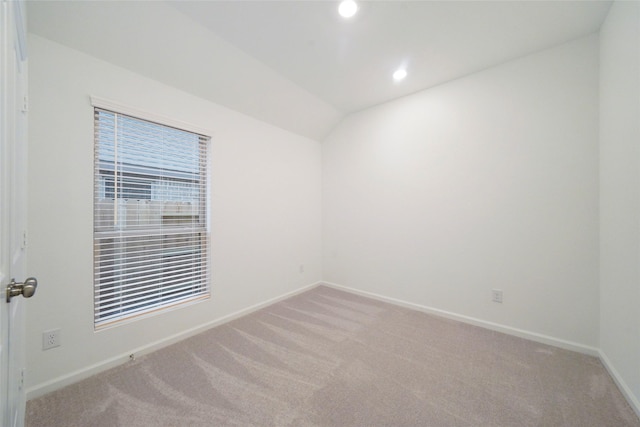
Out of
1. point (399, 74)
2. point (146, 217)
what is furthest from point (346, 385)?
point (399, 74)

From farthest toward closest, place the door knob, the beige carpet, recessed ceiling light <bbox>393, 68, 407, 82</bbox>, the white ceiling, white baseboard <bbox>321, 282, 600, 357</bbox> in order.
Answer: recessed ceiling light <bbox>393, 68, 407, 82</bbox>, white baseboard <bbox>321, 282, 600, 357</bbox>, the white ceiling, the beige carpet, the door knob

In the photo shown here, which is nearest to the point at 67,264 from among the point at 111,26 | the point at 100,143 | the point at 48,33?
the point at 100,143

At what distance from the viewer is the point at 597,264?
1.98m

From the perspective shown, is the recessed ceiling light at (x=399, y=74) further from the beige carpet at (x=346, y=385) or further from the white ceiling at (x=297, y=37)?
the beige carpet at (x=346, y=385)

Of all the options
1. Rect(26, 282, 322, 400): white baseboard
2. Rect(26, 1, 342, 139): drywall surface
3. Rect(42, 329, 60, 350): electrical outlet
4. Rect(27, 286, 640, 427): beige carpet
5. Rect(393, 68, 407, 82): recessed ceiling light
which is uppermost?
Rect(393, 68, 407, 82): recessed ceiling light

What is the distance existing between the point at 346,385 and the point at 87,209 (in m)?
2.33

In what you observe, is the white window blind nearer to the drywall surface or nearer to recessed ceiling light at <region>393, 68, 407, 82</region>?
the drywall surface

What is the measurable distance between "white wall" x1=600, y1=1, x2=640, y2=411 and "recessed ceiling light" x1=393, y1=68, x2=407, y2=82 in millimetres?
1491

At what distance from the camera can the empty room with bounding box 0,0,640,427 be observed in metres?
1.52

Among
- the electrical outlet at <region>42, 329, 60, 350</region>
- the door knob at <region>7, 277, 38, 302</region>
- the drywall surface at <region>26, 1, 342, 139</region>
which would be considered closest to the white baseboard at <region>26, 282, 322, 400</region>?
the electrical outlet at <region>42, 329, 60, 350</region>

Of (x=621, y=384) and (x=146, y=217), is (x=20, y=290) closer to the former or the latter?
(x=146, y=217)

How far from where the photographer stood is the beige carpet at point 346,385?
1430 millimetres

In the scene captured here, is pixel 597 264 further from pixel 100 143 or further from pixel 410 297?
pixel 100 143

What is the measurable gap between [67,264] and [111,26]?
1.76 meters
